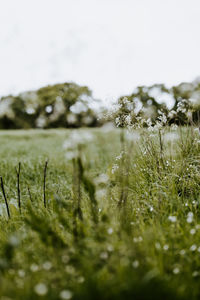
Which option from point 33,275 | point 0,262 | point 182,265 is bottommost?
point 182,265

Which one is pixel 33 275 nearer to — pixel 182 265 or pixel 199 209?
pixel 182 265

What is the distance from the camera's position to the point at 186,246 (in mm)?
1858

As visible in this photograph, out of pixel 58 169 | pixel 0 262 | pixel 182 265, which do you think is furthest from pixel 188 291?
pixel 58 169

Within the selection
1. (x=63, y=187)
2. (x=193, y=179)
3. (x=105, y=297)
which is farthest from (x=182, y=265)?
(x=63, y=187)

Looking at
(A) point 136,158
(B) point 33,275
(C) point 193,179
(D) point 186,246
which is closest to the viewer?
(B) point 33,275

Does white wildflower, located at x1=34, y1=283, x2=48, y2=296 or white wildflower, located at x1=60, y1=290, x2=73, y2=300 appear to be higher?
white wildflower, located at x1=34, y1=283, x2=48, y2=296

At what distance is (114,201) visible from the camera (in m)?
2.57

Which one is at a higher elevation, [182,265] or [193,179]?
[193,179]

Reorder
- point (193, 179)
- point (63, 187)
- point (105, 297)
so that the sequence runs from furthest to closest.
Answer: point (63, 187) → point (193, 179) → point (105, 297)

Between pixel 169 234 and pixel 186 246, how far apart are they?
0.14 meters

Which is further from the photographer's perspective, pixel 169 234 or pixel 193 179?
pixel 193 179

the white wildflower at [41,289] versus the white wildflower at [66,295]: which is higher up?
the white wildflower at [41,289]

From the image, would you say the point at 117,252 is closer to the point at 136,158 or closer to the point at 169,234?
the point at 169,234

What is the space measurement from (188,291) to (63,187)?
2.62 m
